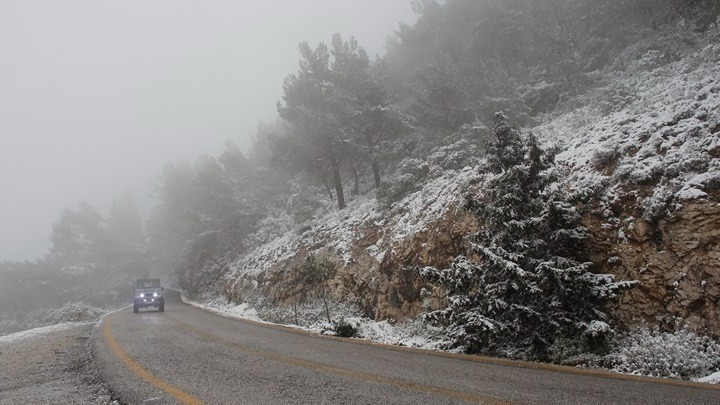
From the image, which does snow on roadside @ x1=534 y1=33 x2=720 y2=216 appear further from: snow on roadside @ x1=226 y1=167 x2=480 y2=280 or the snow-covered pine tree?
snow on roadside @ x1=226 y1=167 x2=480 y2=280

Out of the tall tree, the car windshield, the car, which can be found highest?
the tall tree

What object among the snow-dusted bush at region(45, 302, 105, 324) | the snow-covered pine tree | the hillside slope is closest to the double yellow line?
the snow-covered pine tree

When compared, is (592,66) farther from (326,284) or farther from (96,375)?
(96,375)

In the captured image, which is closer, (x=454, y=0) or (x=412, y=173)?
(x=412, y=173)

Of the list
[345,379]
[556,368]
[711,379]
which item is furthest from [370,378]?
[711,379]

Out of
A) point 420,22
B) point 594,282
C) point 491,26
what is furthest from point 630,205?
point 420,22

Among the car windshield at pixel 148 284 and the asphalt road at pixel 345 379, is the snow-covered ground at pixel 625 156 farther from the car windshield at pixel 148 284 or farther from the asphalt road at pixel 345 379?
the car windshield at pixel 148 284

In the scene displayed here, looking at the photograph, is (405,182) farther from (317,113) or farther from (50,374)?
(50,374)

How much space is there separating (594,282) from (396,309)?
687 centimetres

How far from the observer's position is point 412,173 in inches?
749

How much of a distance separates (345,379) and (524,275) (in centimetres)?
443

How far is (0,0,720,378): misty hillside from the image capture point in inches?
308

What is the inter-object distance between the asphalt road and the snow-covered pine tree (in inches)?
48.6

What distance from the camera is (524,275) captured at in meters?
7.89
